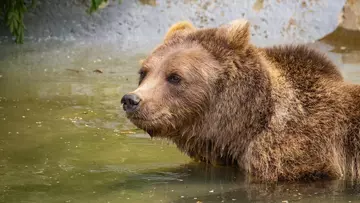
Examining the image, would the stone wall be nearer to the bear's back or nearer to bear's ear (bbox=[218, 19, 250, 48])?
the bear's back

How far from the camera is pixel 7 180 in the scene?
5.90 meters

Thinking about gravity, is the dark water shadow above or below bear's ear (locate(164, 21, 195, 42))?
below

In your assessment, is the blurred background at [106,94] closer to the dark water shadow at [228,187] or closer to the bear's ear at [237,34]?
the dark water shadow at [228,187]

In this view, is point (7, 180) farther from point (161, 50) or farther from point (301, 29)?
point (301, 29)

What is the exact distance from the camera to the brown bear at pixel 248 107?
5.93 meters

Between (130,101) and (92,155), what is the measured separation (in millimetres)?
1221

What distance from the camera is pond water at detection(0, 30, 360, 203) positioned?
562 centimetres

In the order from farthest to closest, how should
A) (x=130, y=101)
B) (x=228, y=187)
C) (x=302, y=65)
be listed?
(x=302, y=65) → (x=228, y=187) → (x=130, y=101)

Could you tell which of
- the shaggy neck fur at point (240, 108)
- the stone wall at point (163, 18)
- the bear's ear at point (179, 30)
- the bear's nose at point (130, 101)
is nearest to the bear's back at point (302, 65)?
the shaggy neck fur at point (240, 108)

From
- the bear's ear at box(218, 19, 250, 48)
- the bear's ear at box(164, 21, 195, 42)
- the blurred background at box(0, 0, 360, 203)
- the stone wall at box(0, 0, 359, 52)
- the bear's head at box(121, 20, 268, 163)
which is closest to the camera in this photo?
the blurred background at box(0, 0, 360, 203)

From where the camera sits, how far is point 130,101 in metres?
5.77

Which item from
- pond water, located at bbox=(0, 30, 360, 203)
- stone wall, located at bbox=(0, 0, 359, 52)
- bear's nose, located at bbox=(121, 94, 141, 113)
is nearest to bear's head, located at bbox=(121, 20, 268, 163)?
bear's nose, located at bbox=(121, 94, 141, 113)

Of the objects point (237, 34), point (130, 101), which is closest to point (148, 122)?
point (130, 101)

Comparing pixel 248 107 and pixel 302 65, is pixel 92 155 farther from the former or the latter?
pixel 302 65
